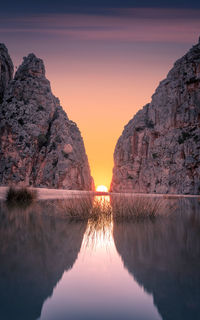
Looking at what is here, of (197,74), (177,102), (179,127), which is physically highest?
(197,74)

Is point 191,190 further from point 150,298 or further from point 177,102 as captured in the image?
point 150,298

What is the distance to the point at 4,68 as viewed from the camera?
44469mm

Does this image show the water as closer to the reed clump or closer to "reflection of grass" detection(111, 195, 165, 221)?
the reed clump

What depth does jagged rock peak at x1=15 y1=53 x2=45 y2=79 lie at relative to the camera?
4512 cm

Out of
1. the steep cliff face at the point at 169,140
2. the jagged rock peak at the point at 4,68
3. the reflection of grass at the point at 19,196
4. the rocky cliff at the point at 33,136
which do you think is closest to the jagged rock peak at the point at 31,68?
the rocky cliff at the point at 33,136

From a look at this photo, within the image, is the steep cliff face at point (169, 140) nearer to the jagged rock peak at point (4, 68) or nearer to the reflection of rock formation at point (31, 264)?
the jagged rock peak at point (4, 68)

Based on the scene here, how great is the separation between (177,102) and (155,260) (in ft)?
A: 149

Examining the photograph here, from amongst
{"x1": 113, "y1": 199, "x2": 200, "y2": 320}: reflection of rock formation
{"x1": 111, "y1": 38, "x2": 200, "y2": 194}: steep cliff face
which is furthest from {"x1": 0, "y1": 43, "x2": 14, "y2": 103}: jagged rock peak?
{"x1": 113, "y1": 199, "x2": 200, "y2": 320}: reflection of rock formation

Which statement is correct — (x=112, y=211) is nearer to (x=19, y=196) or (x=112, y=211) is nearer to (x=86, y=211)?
(x=86, y=211)

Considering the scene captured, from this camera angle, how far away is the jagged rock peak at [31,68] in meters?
45.1

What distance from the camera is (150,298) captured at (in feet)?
7.20

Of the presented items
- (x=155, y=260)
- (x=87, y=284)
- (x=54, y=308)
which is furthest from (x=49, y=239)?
(x=54, y=308)

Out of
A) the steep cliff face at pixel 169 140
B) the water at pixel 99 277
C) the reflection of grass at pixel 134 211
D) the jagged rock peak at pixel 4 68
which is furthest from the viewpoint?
the jagged rock peak at pixel 4 68

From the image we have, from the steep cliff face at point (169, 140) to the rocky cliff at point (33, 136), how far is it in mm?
11921
